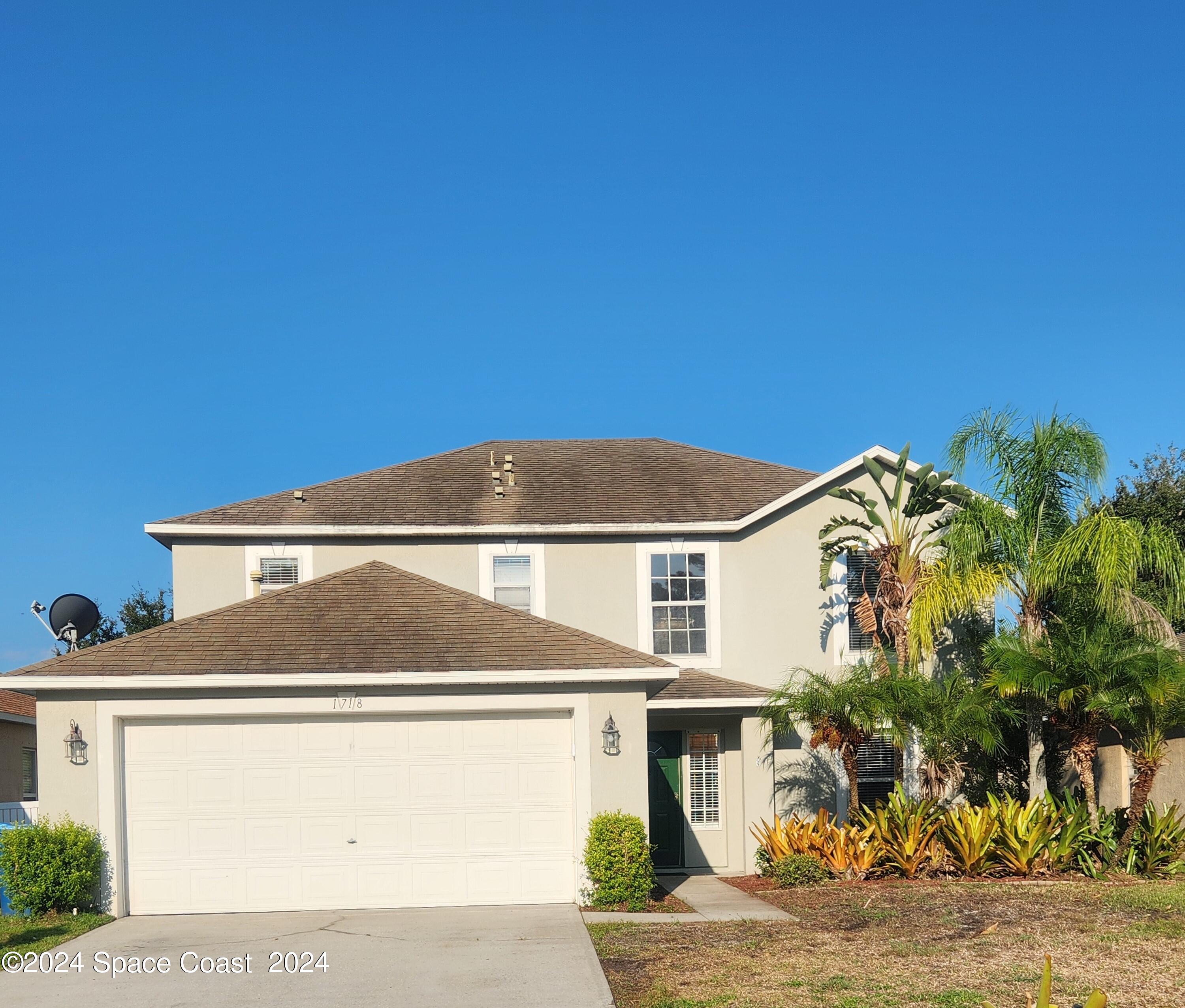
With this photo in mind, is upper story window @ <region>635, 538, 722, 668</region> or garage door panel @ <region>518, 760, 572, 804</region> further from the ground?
upper story window @ <region>635, 538, 722, 668</region>

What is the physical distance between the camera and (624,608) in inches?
696

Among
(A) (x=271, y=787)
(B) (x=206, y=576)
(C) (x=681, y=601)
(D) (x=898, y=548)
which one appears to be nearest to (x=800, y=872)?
(C) (x=681, y=601)

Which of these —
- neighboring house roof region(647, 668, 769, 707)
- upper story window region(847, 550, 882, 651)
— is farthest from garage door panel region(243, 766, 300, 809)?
upper story window region(847, 550, 882, 651)

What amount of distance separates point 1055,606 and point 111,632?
30.8 meters

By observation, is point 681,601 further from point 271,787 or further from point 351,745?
point 271,787

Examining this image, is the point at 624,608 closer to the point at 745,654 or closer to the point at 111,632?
the point at 745,654

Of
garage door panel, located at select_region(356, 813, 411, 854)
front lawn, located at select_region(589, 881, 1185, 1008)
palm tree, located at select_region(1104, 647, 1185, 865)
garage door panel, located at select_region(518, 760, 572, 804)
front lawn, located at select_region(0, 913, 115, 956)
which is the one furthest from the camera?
palm tree, located at select_region(1104, 647, 1185, 865)

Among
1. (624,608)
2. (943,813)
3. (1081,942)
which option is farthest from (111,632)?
(1081,942)

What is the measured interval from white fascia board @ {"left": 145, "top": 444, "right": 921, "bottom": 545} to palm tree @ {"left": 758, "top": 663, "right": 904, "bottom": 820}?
9.14 ft

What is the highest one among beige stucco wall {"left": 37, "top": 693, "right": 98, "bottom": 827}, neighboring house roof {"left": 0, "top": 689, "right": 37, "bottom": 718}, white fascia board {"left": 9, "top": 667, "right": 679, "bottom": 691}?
white fascia board {"left": 9, "top": 667, "right": 679, "bottom": 691}

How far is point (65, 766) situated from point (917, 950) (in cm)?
947

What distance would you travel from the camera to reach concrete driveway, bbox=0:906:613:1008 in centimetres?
930

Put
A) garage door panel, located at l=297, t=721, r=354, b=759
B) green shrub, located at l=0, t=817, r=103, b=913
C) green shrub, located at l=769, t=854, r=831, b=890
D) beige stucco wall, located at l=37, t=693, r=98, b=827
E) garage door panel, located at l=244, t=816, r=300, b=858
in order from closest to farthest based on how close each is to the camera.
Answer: green shrub, located at l=0, t=817, r=103, b=913
beige stucco wall, located at l=37, t=693, r=98, b=827
garage door panel, located at l=244, t=816, r=300, b=858
garage door panel, located at l=297, t=721, r=354, b=759
green shrub, located at l=769, t=854, r=831, b=890

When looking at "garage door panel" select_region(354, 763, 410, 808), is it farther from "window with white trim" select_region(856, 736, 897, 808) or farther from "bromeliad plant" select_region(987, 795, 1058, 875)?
"bromeliad plant" select_region(987, 795, 1058, 875)
